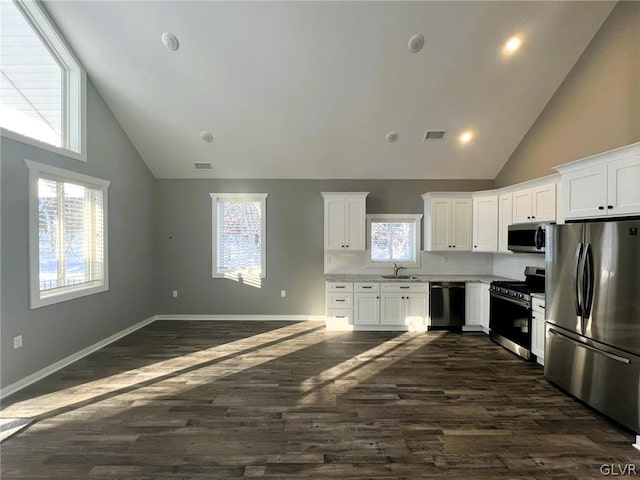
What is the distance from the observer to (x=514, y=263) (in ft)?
16.9

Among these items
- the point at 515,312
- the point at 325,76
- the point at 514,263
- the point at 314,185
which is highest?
the point at 325,76

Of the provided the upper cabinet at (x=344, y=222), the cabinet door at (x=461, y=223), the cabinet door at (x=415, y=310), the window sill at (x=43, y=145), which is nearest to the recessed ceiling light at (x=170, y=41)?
the window sill at (x=43, y=145)

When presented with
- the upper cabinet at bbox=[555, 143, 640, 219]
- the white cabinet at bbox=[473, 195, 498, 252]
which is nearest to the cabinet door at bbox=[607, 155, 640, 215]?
the upper cabinet at bbox=[555, 143, 640, 219]

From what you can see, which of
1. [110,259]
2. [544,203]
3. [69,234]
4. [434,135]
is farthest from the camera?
[434,135]

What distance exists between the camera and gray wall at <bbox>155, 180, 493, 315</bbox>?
5773 mm

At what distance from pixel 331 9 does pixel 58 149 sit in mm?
3557

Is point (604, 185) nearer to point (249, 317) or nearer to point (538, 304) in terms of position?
point (538, 304)

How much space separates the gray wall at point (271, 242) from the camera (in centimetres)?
577

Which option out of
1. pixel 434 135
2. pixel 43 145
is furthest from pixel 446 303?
pixel 43 145

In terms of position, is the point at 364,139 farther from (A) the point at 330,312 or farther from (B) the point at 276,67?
(A) the point at 330,312

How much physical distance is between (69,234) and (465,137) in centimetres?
589

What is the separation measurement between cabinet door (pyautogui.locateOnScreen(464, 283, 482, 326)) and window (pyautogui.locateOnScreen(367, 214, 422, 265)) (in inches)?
40.5

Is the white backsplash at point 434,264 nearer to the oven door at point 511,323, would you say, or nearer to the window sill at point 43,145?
the oven door at point 511,323

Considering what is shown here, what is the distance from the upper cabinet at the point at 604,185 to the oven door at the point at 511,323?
1.43 m
